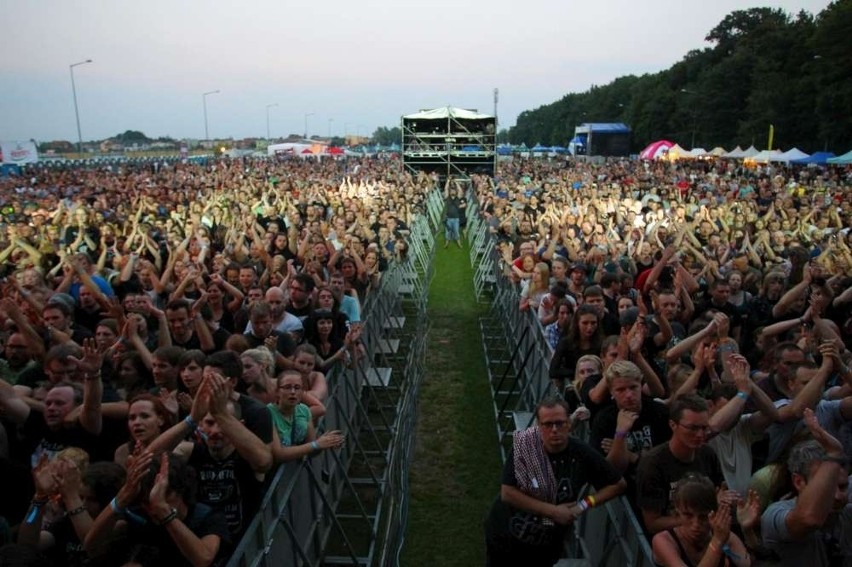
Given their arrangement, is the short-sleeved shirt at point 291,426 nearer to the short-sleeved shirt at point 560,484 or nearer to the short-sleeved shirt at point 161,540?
the short-sleeved shirt at point 161,540

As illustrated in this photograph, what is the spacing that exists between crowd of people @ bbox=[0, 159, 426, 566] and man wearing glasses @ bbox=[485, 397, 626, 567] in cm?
126

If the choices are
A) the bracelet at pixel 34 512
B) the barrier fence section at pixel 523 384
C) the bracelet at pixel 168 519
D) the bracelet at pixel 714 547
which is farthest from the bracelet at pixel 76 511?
the bracelet at pixel 714 547

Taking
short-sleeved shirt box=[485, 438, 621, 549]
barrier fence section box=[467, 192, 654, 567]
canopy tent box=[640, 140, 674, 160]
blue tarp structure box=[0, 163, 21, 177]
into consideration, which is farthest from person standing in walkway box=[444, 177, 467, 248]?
canopy tent box=[640, 140, 674, 160]

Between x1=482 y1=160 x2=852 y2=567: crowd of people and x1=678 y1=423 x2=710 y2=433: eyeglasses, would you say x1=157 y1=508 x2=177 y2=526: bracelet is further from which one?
x1=678 y1=423 x2=710 y2=433: eyeglasses

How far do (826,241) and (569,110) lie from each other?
14490 centimetres

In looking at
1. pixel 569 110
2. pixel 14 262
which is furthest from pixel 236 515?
pixel 569 110

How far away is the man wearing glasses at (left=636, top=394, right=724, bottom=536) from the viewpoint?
146 inches

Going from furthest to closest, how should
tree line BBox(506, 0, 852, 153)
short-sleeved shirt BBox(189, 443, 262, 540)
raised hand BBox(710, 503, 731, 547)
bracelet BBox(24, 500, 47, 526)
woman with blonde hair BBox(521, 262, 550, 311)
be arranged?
tree line BBox(506, 0, 852, 153), woman with blonde hair BBox(521, 262, 550, 311), short-sleeved shirt BBox(189, 443, 262, 540), bracelet BBox(24, 500, 47, 526), raised hand BBox(710, 503, 731, 547)

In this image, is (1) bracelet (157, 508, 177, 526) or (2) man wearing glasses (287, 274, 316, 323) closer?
(1) bracelet (157, 508, 177, 526)

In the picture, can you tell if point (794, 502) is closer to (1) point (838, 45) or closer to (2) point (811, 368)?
(2) point (811, 368)

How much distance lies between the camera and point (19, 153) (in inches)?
1523

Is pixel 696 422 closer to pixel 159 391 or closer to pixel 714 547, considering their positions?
pixel 714 547

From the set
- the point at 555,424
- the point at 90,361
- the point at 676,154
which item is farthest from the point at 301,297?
the point at 676,154

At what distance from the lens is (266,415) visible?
4.11m
